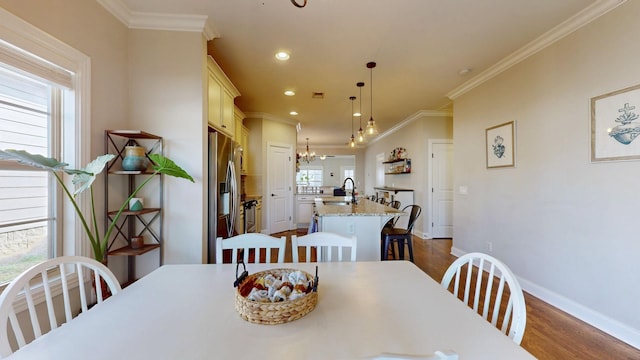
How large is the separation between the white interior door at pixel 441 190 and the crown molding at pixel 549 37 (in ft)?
5.95

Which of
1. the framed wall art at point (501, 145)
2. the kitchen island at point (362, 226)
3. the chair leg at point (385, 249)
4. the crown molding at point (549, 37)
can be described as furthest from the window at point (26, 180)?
the framed wall art at point (501, 145)

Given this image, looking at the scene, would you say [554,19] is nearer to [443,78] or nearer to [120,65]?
[443,78]

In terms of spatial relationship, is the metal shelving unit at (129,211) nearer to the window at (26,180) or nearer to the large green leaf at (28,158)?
the window at (26,180)

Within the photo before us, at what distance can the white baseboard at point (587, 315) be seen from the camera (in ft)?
6.31

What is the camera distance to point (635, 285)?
6.29 feet

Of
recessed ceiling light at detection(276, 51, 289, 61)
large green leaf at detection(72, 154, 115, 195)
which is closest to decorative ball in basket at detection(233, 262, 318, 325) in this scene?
large green leaf at detection(72, 154, 115, 195)

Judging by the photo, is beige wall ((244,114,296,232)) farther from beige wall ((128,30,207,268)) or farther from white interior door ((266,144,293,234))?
beige wall ((128,30,207,268))

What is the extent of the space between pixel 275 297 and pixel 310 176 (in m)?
10.7

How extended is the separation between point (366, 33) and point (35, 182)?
2.80 metres

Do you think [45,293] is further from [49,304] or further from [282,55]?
[282,55]

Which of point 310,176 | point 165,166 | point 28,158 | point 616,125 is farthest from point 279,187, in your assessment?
point 310,176

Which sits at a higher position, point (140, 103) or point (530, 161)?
point (140, 103)

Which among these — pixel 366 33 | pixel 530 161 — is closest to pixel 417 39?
pixel 366 33

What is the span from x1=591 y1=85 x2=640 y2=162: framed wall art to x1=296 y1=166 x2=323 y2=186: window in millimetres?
9631
